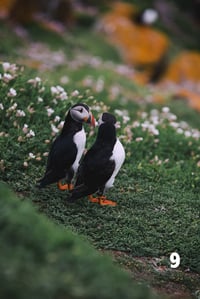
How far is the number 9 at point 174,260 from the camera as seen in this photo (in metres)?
6.50

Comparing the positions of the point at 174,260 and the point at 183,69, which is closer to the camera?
the point at 174,260

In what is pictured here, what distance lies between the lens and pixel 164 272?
20.7 feet

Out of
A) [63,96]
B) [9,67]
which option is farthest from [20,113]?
[9,67]

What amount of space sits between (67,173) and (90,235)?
2.79ft

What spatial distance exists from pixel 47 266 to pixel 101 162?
9.46 ft

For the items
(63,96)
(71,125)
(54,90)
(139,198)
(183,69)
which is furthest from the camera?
(183,69)

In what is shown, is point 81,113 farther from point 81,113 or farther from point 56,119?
point 56,119

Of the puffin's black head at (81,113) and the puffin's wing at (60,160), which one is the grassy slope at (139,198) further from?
the puffin's black head at (81,113)

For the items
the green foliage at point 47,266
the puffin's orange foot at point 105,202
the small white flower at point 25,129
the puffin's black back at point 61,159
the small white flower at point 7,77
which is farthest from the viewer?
the small white flower at point 7,77

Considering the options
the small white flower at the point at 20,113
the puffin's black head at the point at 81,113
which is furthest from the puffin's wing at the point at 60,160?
the small white flower at the point at 20,113

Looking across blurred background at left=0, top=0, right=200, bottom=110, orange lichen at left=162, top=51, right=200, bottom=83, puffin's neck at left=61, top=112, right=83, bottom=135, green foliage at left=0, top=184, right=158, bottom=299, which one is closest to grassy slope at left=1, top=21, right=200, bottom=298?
puffin's neck at left=61, top=112, right=83, bottom=135

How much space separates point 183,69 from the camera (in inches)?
887

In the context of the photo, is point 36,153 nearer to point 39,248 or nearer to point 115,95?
point 39,248

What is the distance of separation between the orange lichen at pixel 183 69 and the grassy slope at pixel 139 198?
1174 centimetres
